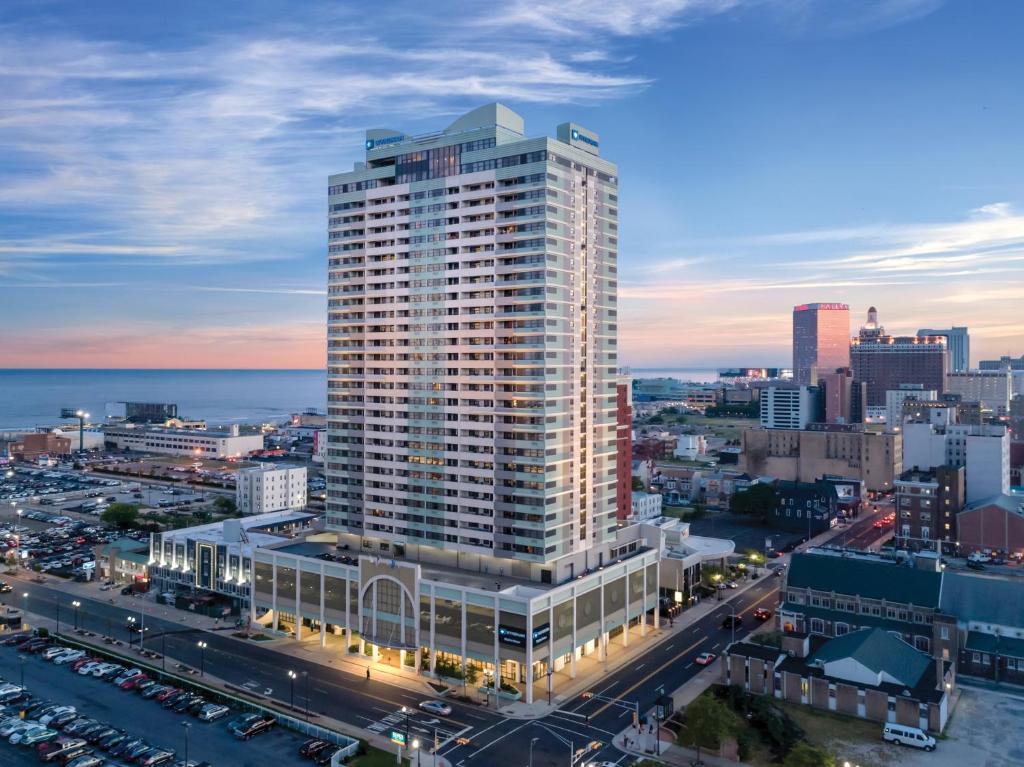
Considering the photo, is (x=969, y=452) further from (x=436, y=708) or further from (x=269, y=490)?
(x=269, y=490)

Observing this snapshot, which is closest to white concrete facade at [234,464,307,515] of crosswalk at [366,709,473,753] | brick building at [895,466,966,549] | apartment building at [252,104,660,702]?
apartment building at [252,104,660,702]

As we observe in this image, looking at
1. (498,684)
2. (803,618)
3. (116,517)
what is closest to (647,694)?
(498,684)

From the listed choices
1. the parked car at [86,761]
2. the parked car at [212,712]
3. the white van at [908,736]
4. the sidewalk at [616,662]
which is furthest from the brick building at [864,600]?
the parked car at [86,761]

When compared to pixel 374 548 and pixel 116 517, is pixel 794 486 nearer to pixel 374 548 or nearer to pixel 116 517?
pixel 374 548

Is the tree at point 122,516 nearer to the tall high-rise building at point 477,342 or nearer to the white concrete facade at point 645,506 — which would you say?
the tall high-rise building at point 477,342

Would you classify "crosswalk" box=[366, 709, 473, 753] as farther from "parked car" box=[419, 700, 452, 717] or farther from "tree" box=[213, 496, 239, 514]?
"tree" box=[213, 496, 239, 514]

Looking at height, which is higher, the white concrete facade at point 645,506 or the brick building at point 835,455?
the brick building at point 835,455

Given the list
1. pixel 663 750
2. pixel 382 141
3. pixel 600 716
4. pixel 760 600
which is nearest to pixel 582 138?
pixel 382 141
